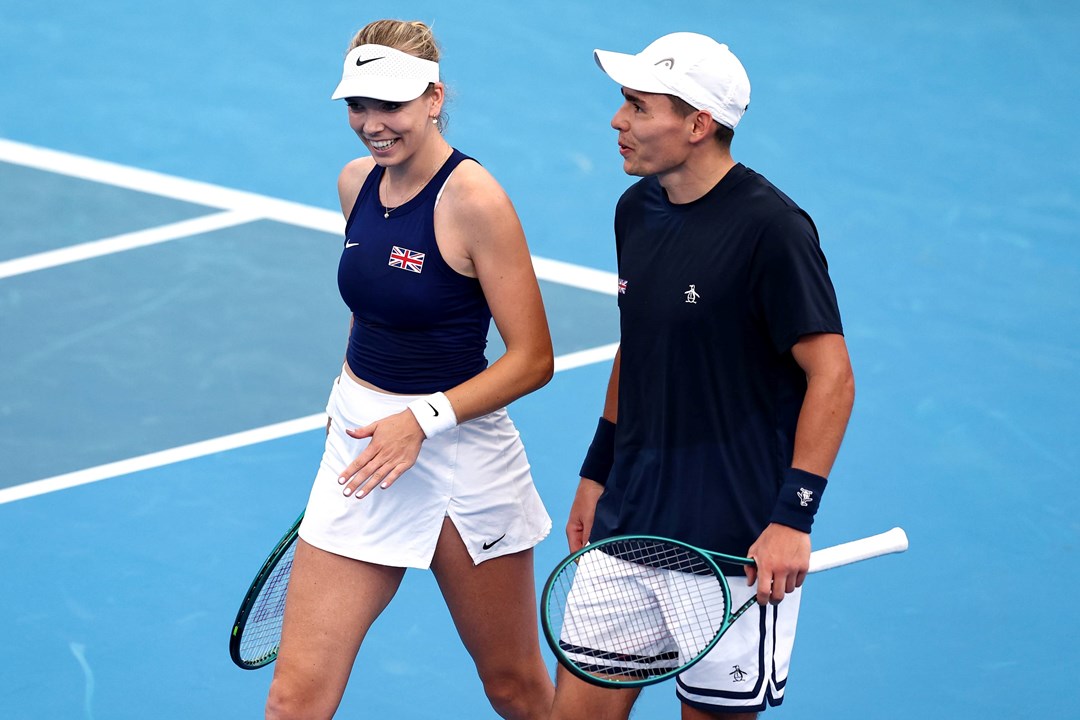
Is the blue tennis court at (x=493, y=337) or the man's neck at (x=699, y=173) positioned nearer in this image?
the man's neck at (x=699, y=173)

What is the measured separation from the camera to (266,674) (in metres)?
5.47

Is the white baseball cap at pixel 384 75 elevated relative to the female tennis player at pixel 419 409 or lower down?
elevated

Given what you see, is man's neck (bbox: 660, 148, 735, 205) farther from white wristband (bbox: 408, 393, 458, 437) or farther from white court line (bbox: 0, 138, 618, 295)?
white court line (bbox: 0, 138, 618, 295)

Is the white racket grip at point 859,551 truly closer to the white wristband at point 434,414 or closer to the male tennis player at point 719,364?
the male tennis player at point 719,364

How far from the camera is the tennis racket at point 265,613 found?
173 inches

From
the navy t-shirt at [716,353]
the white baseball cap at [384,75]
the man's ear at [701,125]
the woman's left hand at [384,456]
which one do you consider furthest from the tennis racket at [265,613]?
the man's ear at [701,125]

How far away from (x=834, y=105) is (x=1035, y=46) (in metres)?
1.63

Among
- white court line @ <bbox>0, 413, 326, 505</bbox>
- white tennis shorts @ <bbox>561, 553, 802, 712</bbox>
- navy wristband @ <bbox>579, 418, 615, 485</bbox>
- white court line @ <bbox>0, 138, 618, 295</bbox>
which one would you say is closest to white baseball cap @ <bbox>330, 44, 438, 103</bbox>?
navy wristband @ <bbox>579, 418, 615, 485</bbox>

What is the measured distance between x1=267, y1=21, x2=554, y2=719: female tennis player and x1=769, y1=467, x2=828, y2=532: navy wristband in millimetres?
804

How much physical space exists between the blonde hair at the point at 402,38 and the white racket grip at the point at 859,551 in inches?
62.1

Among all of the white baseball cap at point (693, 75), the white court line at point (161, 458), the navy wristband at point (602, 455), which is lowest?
the white court line at point (161, 458)

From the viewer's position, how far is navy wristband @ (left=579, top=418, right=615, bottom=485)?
435 cm

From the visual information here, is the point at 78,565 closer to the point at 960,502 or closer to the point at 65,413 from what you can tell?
the point at 65,413

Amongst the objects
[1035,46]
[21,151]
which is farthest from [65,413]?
[1035,46]
